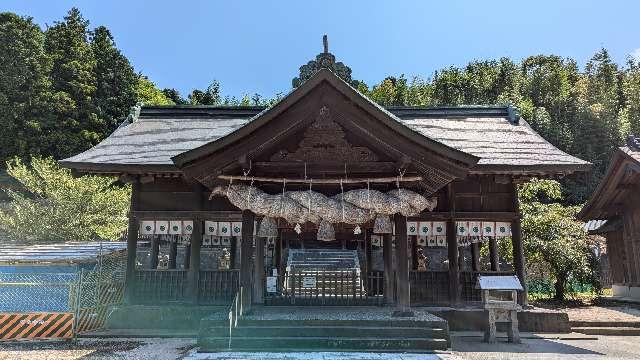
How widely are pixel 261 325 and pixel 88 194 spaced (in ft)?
54.6

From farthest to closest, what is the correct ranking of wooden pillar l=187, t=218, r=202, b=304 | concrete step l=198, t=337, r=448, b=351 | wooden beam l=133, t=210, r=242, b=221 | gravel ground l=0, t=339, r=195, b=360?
wooden beam l=133, t=210, r=242, b=221
wooden pillar l=187, t=218, r=202, b=304
gravel ground l=0, t=339, r=195, b=360
concrete step l=198, t=337, r=448, b=351

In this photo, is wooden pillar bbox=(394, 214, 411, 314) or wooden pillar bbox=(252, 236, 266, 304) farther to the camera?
wooden pillar bbox=(252, 236, 266, 304)

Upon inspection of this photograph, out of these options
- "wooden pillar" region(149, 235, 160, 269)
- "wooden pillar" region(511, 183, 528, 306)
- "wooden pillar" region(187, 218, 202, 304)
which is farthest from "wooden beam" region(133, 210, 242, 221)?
"wooden pillar" region(511, 183, 528, 306)

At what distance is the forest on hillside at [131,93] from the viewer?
38.1 metres

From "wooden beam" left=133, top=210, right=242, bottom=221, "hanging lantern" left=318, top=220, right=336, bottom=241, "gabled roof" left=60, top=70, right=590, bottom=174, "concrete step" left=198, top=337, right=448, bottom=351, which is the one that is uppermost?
"gabled roof" left=60, top=70, right=590, bottom=174

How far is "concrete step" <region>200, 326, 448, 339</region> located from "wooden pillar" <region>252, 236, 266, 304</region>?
6.58 ft

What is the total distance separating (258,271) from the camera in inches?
404

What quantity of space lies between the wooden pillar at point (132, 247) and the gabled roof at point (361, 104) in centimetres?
131

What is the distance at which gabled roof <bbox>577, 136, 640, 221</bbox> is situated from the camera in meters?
16.9

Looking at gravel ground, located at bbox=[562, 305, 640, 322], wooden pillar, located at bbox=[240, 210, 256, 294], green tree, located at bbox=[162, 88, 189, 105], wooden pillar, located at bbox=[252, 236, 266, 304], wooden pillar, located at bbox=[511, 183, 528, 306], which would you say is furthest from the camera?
green tree, located at bbox=[162, 88, 189, 105]

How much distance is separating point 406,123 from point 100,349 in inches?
349

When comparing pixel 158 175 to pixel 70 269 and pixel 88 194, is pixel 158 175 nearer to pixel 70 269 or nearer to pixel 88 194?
pixel 70 269

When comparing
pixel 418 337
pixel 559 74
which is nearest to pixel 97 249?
pixel 418 337

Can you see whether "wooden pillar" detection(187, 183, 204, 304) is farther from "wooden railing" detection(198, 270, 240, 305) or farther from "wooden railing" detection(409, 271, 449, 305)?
"wooden railing" detection(409, 271, 449, 305)
